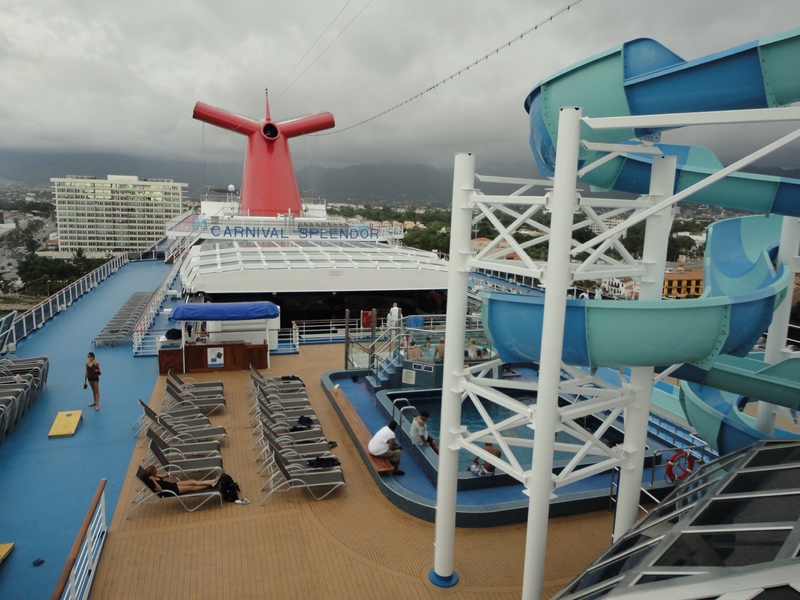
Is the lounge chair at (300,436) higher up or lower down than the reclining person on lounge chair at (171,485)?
higher up

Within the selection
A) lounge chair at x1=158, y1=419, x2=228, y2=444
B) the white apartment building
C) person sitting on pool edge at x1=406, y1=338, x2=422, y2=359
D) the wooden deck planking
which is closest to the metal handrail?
the wooden deck planking

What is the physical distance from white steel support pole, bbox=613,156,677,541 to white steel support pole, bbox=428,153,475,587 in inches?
56.8

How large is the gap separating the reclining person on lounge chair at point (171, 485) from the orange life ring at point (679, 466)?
19.6 feet

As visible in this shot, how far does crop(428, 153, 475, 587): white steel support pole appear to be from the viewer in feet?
15.3

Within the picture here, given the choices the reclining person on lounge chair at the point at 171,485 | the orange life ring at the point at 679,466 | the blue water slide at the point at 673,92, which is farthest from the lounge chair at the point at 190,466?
the orange life ring at the point at 679,466

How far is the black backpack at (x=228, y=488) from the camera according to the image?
6867 mm

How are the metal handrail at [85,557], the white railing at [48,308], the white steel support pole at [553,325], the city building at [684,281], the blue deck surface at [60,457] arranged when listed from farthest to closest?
the city building at [684,281] → the white railing at [48,308] → the blue deck surface at [60,457] → the metal handrail at [85,557] → the white steel support pole at [553,325]

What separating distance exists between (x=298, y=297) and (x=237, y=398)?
713 cm

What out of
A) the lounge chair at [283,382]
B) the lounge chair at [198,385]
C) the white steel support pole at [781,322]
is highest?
the white steel support pole at [781,322]

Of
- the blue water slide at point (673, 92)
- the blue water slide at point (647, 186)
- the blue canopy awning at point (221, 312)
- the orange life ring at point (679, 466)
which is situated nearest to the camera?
the blue water slide at point (673, 92)

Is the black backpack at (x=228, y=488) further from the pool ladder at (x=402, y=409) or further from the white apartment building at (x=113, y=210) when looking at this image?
the white apartment building at (x=113, y=210)

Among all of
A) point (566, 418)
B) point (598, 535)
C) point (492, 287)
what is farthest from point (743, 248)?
point (492, 287)

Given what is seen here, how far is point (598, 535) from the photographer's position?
643 centimetres

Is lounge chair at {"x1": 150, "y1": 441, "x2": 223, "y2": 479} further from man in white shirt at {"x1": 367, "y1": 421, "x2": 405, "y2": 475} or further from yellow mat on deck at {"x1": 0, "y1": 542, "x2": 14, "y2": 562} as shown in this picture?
man in white shirt at {"x1": 367, "y1": 421, "x2": 405, "y2": 475}
